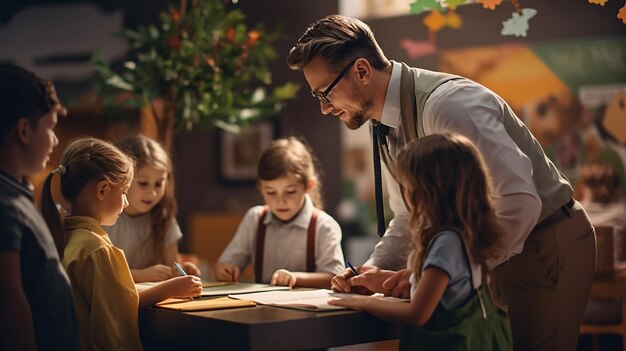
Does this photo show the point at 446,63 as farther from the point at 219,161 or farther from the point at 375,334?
the point at 375,334

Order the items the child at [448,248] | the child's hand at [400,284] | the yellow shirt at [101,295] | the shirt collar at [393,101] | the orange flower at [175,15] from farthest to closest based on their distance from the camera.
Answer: the orange flower at [175,15] → the shirt collar at [393,101] → the child's hand at [400,284] → the yellow shirt at [101,295] → the child at [448,248]

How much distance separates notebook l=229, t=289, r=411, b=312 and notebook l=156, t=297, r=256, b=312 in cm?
7

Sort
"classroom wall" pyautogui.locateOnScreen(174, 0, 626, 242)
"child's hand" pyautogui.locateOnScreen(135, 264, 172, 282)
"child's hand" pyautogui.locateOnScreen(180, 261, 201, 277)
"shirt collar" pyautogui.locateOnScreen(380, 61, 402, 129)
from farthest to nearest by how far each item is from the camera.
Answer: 1. "classroom wall" pyautogui.locateOnScreen(174, 0, 626, 242)
2. "child's hand" pyautogui.locateOnScreen(180, 261, 201, 277)
3. "child's hand" pyautogui.locateOnScreen(135, 264, 172, 282)
4. "shirt collar" pyautogui.locateOnScreen(380, 61, 402, 129)

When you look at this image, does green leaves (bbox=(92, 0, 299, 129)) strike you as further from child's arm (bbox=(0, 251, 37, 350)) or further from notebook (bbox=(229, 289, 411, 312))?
child's arm (bbox=(0, 251, 37, 350))

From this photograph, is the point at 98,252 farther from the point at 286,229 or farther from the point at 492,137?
the point at 286,229

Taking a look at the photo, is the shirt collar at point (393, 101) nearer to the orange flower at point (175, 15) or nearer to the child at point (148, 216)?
the child at point (148, 216)

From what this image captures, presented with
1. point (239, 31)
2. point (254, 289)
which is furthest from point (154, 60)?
point (254, 289)

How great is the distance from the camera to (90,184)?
280 centimetres

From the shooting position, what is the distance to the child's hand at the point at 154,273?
3482mm

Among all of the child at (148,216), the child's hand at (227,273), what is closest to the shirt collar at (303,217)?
the child's hand at (227,273)

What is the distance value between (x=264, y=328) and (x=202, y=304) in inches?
17.8

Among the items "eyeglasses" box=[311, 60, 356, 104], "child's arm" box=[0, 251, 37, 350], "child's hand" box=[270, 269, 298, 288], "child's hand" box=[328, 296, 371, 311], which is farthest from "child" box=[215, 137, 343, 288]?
"child's arm" box=[0, 251, 37, 350]

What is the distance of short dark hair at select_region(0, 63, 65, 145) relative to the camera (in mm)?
2197

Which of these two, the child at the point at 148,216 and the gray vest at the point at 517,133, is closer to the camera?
the gray vest at the point at 517,133
